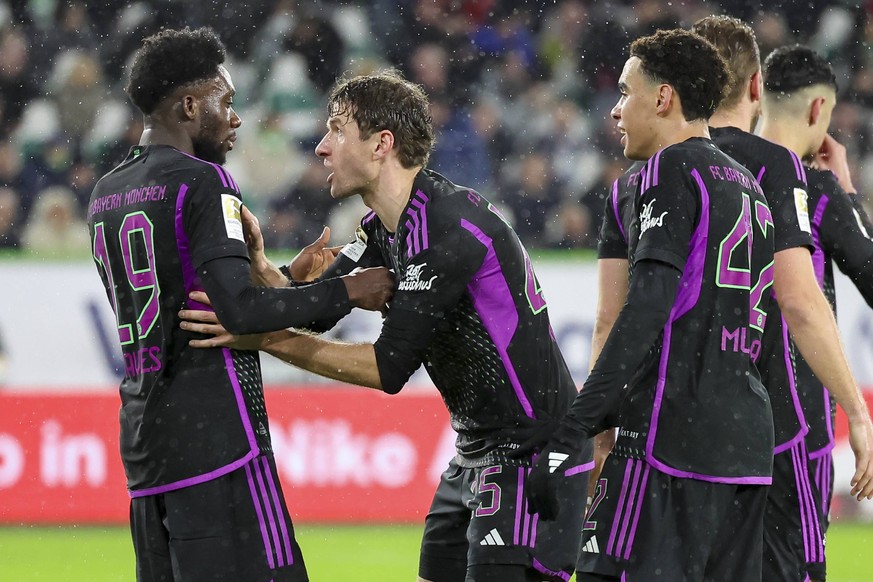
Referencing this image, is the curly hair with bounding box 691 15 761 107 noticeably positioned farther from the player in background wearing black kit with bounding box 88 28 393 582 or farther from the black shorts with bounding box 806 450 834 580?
the player in background wearing black kit with bounding box 88 28 393 582

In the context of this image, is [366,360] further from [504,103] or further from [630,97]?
[504,103]

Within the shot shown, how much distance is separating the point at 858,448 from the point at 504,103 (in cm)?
865

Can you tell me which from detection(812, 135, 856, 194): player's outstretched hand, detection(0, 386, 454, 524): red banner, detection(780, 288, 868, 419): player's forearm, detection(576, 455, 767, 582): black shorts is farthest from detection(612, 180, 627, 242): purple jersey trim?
detection(0, 386, 454, 524): red banner

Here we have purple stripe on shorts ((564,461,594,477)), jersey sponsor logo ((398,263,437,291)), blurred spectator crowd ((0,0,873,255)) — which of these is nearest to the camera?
jersey sponsor logo ((398,263,437,291))

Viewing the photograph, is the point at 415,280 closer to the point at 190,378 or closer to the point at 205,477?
the point at 190,378

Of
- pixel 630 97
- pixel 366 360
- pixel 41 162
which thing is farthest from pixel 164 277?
pixel 41 162

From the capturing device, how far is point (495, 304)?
13.0 feet

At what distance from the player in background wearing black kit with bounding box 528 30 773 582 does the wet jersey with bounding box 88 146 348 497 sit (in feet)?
3.31

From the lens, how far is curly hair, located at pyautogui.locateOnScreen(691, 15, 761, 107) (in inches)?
178

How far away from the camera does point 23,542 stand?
852cm

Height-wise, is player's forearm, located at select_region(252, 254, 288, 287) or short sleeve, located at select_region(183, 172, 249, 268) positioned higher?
short sleeve, located at select_region(183, 172, 249, 268)

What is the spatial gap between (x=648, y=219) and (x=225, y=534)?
1572mm

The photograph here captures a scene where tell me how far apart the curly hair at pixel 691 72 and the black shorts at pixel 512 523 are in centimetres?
125

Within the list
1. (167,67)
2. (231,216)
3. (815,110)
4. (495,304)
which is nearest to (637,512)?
(495,304)
